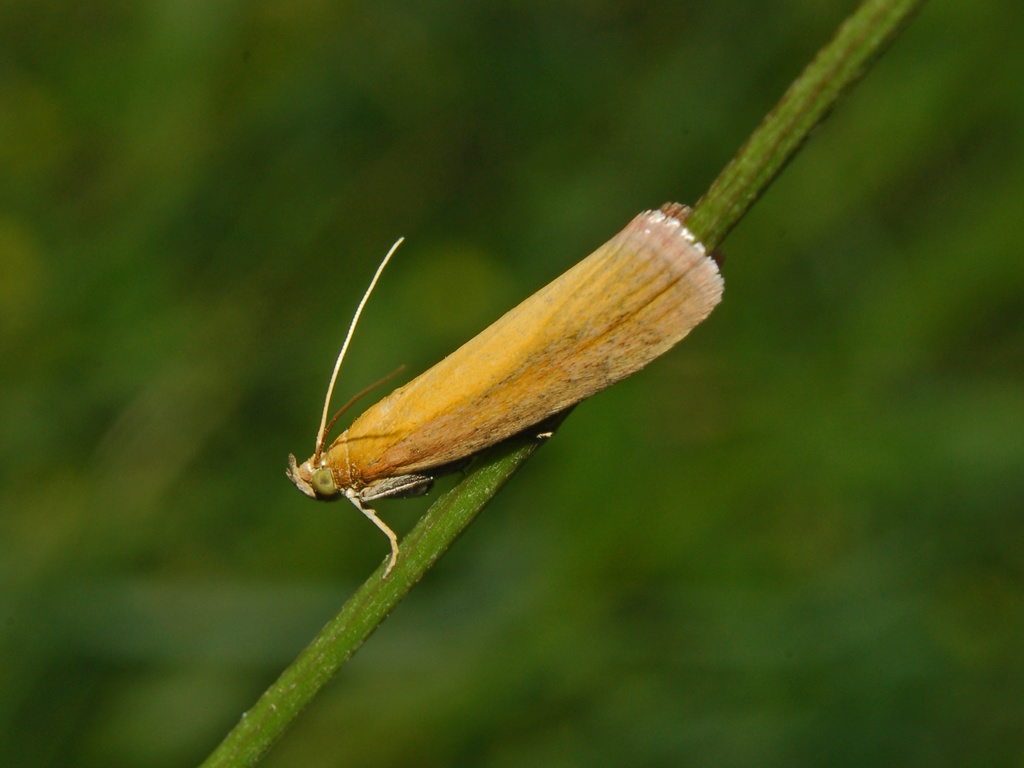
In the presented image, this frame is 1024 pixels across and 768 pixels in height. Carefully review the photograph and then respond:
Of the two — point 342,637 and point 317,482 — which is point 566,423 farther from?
point 342,637

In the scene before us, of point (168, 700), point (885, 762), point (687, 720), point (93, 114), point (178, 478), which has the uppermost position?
point (93, 114)

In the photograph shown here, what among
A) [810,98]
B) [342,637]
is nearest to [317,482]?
[342,637]

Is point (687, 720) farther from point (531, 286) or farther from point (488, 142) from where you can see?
point (488, 142)

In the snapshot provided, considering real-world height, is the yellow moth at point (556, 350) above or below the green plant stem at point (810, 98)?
below

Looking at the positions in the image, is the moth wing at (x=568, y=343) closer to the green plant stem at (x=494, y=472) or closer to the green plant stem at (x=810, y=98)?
A: the green plant stem at (x=494, y=472)

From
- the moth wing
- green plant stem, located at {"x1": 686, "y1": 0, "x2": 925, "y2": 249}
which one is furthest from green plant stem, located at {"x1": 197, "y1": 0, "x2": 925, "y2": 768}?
the moth wing

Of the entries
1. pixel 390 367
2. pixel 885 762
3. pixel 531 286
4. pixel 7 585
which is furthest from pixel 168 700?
pixel 885 762

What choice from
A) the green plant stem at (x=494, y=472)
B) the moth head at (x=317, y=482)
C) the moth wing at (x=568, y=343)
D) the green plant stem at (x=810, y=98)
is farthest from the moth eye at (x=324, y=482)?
the green plant stem at (x=810, y=98)
